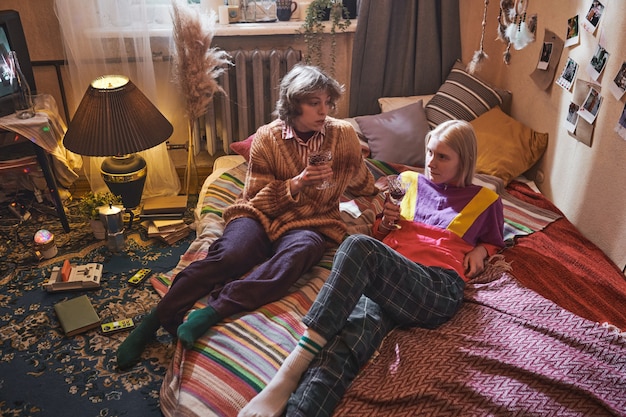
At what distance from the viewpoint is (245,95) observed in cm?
322

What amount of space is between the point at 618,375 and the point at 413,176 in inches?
38.8

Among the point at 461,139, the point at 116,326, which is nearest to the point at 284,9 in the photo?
the point at 461,139

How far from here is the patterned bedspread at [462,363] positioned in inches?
60.6

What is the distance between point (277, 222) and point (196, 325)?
56cm

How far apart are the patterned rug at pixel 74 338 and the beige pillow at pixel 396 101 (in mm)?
1308

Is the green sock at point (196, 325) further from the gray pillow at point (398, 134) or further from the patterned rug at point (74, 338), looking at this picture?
the gray pillow at point (398, 134)

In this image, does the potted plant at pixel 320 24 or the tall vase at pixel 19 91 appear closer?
the tall vase at pixel 19 91

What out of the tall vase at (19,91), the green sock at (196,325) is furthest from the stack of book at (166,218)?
the green sock at (196,325)

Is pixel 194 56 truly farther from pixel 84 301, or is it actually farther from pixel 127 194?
pixel 84 301

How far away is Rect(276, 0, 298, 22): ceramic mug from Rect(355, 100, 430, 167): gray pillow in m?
0.77

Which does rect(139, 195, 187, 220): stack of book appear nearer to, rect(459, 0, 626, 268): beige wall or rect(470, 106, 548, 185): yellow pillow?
rect(470, 106, 548, 185): yellow pillow

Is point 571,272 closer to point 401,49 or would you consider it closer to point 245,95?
point 401,49

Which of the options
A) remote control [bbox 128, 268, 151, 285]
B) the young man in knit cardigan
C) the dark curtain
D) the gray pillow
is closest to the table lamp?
remote control [bbox 128, 268, 151, 285]

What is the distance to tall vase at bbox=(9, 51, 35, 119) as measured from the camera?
8.97ft
